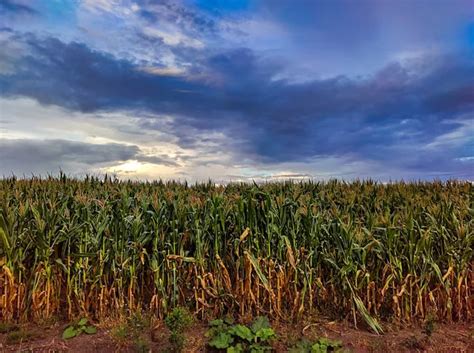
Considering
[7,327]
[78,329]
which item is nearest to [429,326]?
[78,329]

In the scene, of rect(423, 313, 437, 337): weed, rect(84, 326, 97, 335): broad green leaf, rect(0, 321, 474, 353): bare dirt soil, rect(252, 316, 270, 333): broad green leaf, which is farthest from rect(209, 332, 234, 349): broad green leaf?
rect(423, 313, 437, 337): weed

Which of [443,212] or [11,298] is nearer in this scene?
[11,298]

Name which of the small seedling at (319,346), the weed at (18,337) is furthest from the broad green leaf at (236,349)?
the weed at (18,337)

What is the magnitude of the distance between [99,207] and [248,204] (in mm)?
2180

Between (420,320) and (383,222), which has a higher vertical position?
(383,222)

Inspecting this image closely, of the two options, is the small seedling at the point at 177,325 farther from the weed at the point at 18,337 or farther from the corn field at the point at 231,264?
the weed at the point at 18,337

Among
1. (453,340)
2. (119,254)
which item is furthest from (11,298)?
(453,340)

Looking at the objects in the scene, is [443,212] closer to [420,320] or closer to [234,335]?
[420,320]

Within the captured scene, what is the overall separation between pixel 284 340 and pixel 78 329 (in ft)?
8.15

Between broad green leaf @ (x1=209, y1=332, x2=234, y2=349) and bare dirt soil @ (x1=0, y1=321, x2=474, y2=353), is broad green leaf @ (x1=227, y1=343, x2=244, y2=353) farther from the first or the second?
bare dirt soil @ (x1=0, y1=321, x2=474, y2=353)

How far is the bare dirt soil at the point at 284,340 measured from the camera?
5488 millimetres

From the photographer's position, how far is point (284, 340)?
5512 mm

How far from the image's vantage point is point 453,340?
5.92 metres

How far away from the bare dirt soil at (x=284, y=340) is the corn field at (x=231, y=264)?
0.65 feet
